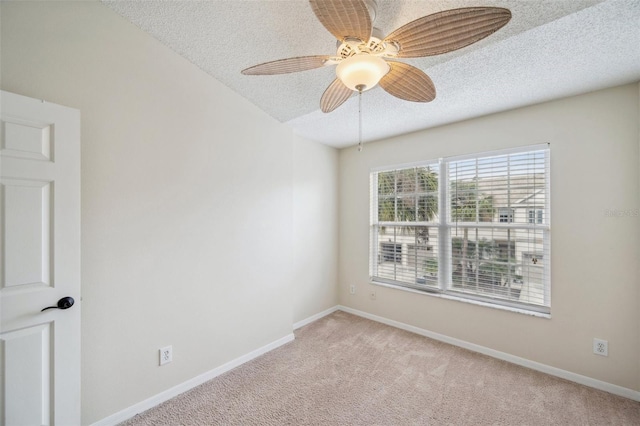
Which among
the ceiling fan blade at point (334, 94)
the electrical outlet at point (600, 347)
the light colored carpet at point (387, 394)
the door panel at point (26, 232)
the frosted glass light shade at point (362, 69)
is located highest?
the ceiling fan blade at point (334, 94)

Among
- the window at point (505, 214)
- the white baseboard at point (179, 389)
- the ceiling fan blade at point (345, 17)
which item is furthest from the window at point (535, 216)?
the white baseboard at point (179, 389)

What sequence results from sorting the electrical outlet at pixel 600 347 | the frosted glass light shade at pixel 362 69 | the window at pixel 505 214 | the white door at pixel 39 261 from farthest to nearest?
the window at pixel 505 214 → the electrical outlet at pixel 600 347 → the white door at pixel 39 261 → the frosted glass light shade at pixel 362 69

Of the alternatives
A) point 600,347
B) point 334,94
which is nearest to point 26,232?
point 334,94

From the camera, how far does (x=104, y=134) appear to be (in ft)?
5.70

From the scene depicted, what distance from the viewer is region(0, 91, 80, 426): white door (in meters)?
1.34

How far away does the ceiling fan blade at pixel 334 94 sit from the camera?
1.52 meters

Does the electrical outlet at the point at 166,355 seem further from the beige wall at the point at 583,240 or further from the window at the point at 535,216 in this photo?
the window at the point at 535,216

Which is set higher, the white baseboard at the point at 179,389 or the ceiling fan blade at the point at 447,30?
the ceiling fan blade at the point at 447,30

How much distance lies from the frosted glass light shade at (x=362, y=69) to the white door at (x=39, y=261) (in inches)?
61.6

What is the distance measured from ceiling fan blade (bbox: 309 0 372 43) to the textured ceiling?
1.70 ft

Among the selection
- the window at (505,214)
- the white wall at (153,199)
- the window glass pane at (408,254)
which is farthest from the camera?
the window glass pane at (408,254)

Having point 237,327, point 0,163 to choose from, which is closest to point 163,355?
point 237,327

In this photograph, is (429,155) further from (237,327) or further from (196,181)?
(237,327)

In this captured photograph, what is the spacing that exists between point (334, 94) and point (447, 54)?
0.86 meters
